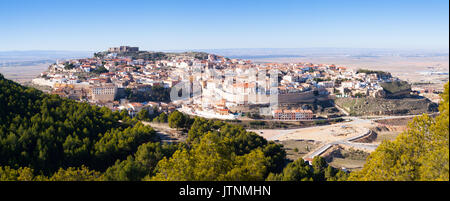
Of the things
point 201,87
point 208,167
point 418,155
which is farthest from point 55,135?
point 201,87

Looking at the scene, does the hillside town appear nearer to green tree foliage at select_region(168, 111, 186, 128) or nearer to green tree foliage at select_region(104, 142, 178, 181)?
green tree foliage at select_region(168, 111, 186, 128)

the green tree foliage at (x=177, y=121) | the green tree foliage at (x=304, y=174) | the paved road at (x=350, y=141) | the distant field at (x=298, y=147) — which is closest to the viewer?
the green tree foliage at (x=304, y=174)

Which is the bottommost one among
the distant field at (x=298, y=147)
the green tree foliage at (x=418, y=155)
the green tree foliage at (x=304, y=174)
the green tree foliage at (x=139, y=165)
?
the distant field at (x=298, y=147)

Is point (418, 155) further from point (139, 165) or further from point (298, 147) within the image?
point (298, 147)

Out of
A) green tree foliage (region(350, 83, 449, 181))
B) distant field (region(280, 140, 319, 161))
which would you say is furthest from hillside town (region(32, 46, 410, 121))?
green tree foliage (region(350, 83, 449, 181))

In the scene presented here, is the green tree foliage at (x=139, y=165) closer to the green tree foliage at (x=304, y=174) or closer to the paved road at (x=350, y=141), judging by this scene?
the green tree foliage at (x=304, y=174)

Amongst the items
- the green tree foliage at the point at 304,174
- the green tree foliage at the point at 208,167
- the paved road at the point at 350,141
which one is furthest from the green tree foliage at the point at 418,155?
the paved road at the point at 350,141
